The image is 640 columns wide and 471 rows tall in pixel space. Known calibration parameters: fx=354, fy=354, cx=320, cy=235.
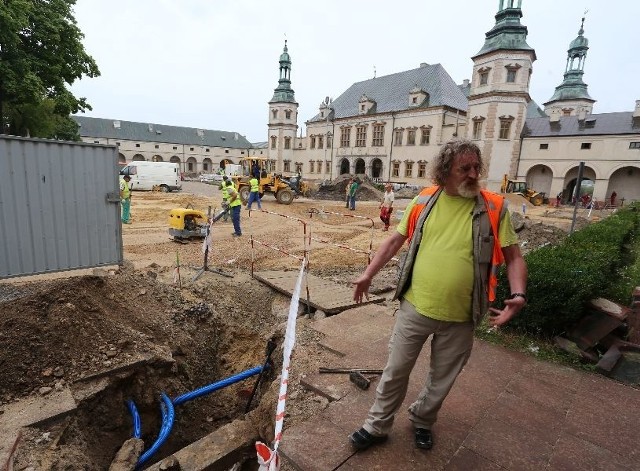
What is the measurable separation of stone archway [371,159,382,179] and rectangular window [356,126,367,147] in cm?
256

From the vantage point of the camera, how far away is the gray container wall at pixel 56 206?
4703 mm

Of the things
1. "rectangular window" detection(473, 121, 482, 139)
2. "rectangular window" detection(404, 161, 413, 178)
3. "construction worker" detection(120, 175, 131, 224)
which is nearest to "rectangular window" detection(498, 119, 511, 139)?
"rectangular window" detection(473, 121, 482, 139)

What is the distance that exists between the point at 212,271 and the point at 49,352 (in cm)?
374

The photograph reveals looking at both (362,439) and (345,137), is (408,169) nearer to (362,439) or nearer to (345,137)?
(345,137)

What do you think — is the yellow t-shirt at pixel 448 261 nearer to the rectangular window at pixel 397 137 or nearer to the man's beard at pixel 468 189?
the man's beard at pixel 468 189

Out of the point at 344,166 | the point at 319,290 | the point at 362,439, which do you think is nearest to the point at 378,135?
the point at 344,166

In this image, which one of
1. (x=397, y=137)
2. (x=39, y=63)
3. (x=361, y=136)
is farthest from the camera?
(x=361, y=136)

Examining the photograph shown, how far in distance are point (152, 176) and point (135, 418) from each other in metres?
26.7

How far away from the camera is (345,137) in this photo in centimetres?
4500

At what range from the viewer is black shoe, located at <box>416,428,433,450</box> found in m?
2.35

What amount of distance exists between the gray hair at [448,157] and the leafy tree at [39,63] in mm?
21281

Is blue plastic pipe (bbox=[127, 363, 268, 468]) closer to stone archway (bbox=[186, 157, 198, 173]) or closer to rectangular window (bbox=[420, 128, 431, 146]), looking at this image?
rectangular window (bbox=[420, 128, 431, 146])

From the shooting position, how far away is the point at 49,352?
3.32 meters

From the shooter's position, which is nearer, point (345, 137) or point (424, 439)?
point (424, 439)
